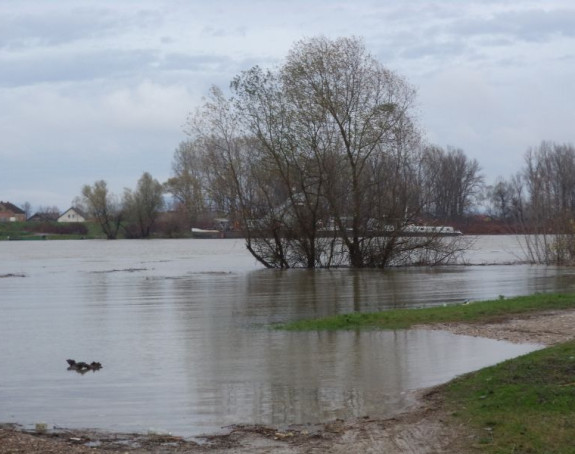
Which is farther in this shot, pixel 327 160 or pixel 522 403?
pixel 327 160

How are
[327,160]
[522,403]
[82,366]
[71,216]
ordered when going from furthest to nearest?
1. [71,216]
2. [327,160]
3. [82,366]
4. [522,403]

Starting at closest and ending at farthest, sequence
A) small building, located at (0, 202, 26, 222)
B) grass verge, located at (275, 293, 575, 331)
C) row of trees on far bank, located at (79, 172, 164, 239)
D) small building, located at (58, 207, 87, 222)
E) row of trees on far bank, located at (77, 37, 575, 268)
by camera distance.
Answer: grass verge, located at (275, 293, 575, 331)
row of trees on far bank, located at (77, 37, 575, 268)
row of trees on far bank, located at (79, 172, 164, 239)
small building, located at (58, 207, 87, 222)
small building, located at (0, 202, 26, 222)

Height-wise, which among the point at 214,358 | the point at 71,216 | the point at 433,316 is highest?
the point at 71,216

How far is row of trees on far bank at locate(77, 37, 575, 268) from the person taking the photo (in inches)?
1634

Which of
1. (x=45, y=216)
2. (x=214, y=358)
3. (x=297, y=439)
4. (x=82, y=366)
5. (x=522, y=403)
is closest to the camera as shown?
(x=297, y=439)

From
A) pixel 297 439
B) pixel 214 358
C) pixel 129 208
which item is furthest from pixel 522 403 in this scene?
pixel 129 208

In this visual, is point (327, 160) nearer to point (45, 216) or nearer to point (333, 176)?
point (333, 176)

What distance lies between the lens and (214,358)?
14508 mm

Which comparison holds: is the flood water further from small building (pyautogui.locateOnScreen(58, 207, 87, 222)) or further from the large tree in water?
small building (pyautogui.locateOnScreen(58, 207, 87, 222))

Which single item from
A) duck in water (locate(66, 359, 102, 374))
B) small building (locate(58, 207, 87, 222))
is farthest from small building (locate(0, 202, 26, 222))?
duck in water (locate(66, 359, 102, 374))

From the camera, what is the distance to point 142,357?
1491 centimetres

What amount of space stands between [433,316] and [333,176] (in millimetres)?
24704

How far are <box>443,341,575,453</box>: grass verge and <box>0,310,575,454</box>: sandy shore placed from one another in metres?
→ 0.29

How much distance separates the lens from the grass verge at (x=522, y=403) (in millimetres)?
8156
